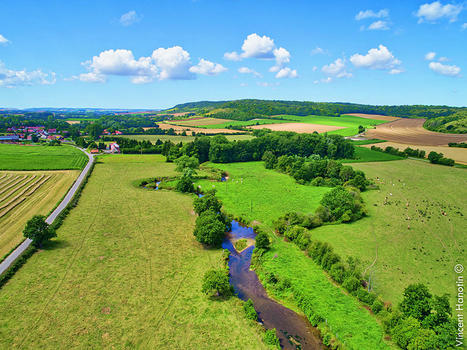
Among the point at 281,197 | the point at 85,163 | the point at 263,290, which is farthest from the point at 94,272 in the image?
the point at 85,163

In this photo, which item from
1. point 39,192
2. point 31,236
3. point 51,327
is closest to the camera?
point 51,327

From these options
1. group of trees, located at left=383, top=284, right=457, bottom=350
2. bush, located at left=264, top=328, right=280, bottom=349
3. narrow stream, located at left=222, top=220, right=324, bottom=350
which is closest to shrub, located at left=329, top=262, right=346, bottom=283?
group of trees, located at left=383, top=284, right=457, bottom=350

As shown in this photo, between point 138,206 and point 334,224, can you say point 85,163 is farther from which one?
point 334,224

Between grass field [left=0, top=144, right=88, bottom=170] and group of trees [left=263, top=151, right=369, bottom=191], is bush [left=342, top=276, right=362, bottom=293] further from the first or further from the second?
grass field [left=0, top=144, right=88, bottom=170]

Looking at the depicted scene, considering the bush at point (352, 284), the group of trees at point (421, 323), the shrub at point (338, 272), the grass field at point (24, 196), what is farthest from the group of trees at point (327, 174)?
the grass field at point (24, 196)

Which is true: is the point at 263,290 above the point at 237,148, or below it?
below

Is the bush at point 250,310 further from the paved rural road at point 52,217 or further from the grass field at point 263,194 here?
the paved rural road at point 52,217
